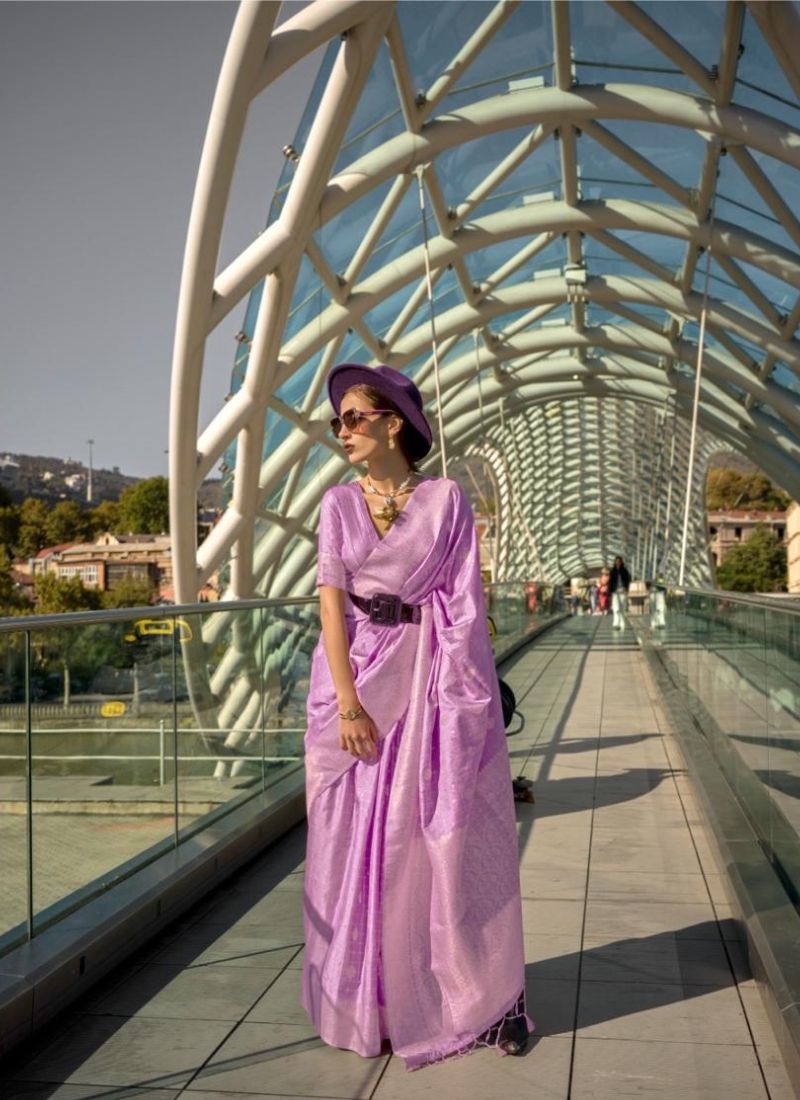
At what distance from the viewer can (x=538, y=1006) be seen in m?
4.73

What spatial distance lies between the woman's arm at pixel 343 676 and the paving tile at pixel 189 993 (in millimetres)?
996

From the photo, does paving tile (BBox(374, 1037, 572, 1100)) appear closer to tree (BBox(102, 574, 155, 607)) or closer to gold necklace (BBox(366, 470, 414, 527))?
gold necklace (BBox(366, 470, 414, 527))

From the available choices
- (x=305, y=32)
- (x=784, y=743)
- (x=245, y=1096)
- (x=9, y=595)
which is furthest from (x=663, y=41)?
(x=9, y=595)

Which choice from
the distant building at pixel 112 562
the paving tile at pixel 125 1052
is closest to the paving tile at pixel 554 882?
the paving tile at pixel 125 1052

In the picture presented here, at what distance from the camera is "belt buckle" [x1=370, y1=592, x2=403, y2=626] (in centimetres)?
458

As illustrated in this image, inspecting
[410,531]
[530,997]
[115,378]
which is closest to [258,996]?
[530,997]

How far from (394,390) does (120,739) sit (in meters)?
2.10

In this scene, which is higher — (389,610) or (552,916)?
(389,610)

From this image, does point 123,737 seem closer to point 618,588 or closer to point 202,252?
point 202,252

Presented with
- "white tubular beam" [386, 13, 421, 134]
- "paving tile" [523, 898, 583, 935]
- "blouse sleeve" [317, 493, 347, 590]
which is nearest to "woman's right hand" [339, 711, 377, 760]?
"blouse sleeve" [317, 493, 347, 590]

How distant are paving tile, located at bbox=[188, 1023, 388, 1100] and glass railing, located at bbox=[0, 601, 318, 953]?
86cm

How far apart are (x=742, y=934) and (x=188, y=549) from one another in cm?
1915

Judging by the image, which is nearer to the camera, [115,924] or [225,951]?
[115,924]

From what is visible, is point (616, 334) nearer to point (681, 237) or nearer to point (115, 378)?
point (681, 237)
